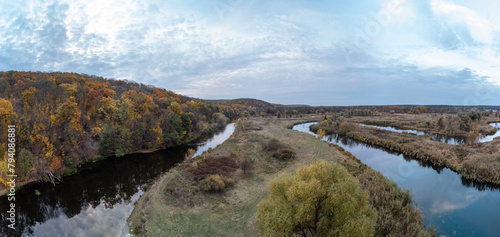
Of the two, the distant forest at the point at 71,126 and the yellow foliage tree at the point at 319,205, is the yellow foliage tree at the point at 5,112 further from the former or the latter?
the yellow foliage tree at the point at 319,205

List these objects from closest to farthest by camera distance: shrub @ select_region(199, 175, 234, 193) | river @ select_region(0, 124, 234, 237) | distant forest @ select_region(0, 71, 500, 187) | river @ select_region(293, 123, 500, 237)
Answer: river @ select_region(293, 123, 500, 237)
river @ select_region(0, 124, 234, 237)
shrub @ select_region(199, 175, 234, 193)
distant forest @ select_region(0, 71, 500, 187)

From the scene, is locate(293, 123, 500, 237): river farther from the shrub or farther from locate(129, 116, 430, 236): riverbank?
the shrub

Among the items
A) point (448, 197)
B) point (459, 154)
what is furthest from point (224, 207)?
point (459, 154)

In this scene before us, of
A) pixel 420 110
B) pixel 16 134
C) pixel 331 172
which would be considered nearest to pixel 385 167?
pixel 331 172

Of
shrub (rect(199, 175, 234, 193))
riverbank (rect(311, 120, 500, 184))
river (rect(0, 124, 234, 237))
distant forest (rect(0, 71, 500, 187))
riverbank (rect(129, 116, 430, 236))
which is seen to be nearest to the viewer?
riverbank (rect(129, 116, 430, 236))

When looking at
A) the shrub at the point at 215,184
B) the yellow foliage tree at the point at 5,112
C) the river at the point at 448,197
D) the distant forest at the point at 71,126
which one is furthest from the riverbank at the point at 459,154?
the yellow foliage tree at the point at 5,112

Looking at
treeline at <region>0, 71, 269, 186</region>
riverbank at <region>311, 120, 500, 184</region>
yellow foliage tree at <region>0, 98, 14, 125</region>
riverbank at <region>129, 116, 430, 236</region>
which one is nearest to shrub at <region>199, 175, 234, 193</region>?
riverbank at <region>129, 116, 430, 236</region>

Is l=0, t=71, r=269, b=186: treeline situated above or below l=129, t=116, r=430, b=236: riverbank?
above

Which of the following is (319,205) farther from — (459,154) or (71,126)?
(71,126)
